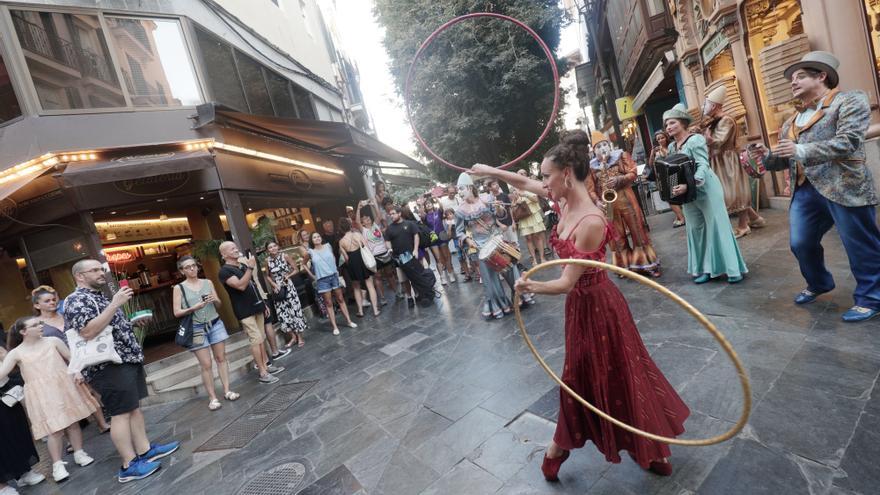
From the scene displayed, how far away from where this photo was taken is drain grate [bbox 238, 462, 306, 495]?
315cm

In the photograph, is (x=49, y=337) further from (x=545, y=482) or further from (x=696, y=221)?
(x=696, y=221)

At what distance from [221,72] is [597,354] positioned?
35.4 feet

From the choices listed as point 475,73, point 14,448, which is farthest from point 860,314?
point 475,73

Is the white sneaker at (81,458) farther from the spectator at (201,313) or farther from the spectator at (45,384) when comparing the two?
the spectator at (201,313)

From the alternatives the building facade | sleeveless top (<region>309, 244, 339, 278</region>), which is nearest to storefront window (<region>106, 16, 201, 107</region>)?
the building facade

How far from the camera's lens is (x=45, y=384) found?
4.51m

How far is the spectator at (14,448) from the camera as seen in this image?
429 cm

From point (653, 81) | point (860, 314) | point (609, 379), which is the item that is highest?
point (653, 81)

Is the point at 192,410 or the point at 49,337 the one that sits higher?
the point at 49,337

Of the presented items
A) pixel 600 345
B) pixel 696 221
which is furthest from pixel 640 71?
pixel 600 345

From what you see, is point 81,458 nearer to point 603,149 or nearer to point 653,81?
point 603,149

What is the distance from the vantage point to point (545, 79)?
17.3m

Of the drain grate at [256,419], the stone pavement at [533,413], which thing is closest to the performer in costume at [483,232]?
the stone pavement at [533,413]

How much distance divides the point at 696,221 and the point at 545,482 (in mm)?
3991
